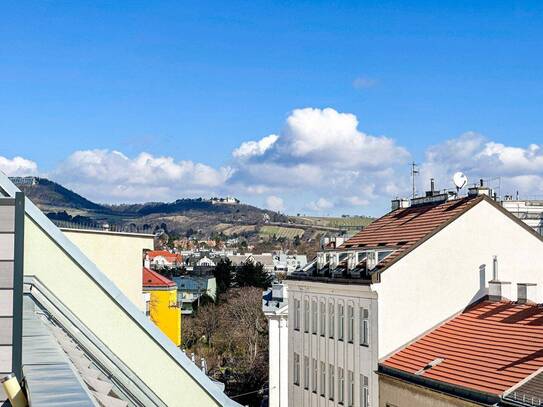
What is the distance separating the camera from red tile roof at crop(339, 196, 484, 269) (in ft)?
101

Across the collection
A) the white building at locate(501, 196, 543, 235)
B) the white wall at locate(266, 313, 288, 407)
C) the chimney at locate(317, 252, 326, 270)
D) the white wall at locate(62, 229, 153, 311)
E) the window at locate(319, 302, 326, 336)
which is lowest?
the white wall at locate(266, 313, 288, 407)

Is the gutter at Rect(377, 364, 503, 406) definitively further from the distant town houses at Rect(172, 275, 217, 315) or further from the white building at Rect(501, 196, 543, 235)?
the distant town houses at Rect(172, 275, 217, 315)


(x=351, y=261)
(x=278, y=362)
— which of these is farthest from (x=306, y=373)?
(x=278, y=362)

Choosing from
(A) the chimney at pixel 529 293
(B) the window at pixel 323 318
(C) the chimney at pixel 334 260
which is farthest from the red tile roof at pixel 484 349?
(B) the window at pixel 323 318

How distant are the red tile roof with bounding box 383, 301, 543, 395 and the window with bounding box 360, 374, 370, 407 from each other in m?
1.54

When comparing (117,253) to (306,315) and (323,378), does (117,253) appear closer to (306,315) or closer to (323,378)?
(323,378)

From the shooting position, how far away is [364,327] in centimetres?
3138

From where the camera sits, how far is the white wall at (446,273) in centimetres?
3012

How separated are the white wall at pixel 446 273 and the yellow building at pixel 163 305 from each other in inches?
923

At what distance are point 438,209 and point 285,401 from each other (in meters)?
18.8

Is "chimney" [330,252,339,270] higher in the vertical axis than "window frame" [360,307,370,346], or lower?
higher

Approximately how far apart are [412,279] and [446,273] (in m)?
1.27

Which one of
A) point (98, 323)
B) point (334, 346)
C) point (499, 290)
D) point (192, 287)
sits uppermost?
point (98, 323)

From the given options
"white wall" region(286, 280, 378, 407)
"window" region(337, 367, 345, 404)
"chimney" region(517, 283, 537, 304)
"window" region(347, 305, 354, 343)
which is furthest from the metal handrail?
"window" region(337, 367, 345, 404)
